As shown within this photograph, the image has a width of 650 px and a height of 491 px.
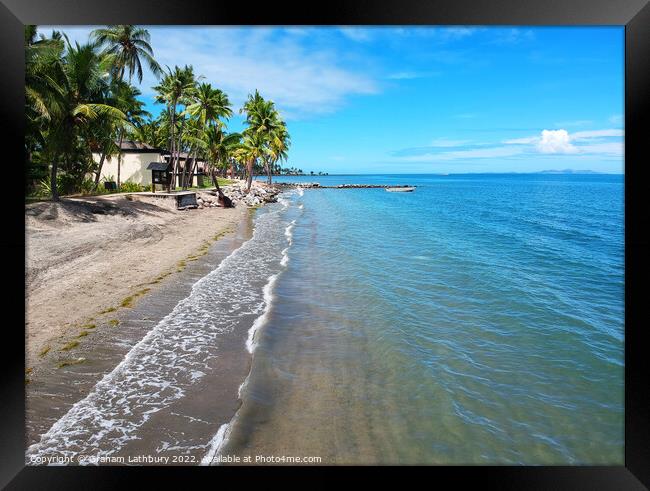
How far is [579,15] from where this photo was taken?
288 centimetres

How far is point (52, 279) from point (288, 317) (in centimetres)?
505

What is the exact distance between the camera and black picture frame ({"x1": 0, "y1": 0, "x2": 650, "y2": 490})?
9.17 feet

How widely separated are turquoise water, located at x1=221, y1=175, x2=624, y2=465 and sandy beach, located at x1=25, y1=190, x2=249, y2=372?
280 cm

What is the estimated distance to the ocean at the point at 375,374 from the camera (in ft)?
12.3

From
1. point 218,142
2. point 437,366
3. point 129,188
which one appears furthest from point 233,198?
point 437,366

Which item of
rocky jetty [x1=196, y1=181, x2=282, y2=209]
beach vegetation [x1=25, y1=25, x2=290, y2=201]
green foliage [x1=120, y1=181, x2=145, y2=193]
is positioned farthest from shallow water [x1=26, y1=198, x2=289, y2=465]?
rocky jetty [x1=196, y1=181, x2=282, y2=209]

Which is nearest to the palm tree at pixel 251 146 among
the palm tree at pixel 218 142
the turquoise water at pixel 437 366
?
the palm tree at pixel 218 142

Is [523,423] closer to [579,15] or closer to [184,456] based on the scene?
[184,456]

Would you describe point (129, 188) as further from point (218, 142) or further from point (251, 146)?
point (251, 146)

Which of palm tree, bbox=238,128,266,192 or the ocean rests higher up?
palm tree, bbox=238,128,266,192

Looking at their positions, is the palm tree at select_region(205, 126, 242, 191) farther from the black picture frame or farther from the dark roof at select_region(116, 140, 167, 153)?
the black picture frame

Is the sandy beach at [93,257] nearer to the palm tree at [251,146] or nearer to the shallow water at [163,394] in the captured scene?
the shallow water at [163,394]

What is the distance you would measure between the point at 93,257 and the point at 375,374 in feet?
27.9
